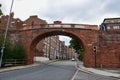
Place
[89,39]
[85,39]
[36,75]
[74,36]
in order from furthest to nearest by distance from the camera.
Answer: [74,36] → [85,39] → [89,39] → [36,75]

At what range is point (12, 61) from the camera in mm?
39250

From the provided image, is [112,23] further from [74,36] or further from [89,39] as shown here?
[89,39]

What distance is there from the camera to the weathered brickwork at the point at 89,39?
143ft

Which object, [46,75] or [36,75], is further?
[46,75]

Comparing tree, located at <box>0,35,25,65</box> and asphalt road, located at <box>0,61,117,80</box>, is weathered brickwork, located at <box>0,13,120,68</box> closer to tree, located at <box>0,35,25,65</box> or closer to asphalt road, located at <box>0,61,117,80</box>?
tree, located at <box>0,35,25,65</box>

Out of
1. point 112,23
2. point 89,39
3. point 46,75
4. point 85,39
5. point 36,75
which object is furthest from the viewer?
point 112,23

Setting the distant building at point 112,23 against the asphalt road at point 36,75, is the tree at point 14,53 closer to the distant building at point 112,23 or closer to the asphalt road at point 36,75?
the asphalt road at point 36,75

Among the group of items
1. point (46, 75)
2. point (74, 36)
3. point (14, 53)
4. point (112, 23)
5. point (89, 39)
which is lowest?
point (46, 75)

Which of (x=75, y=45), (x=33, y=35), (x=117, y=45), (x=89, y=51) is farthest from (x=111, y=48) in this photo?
(x=75, y=45)

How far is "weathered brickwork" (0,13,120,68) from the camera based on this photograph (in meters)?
43.6

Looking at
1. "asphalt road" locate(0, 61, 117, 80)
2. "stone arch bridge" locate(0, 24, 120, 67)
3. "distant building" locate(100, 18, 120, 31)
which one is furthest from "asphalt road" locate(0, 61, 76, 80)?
"distant building" locate(100, 18, 120, 31)

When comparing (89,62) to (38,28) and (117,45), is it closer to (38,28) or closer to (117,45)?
(117,45)

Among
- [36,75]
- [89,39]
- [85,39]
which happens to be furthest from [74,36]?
[36,75]

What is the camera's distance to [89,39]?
45125 millimetres
